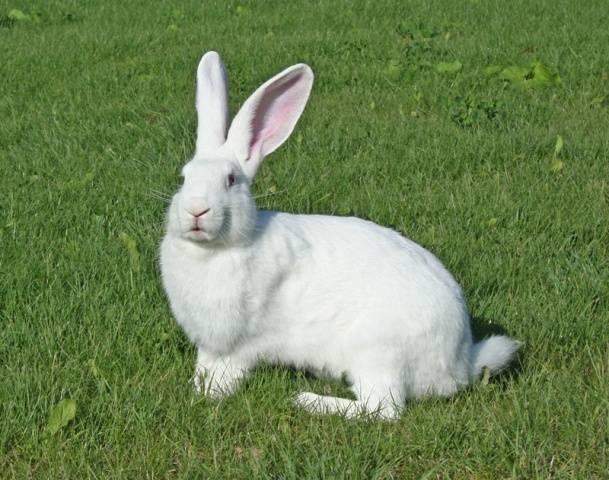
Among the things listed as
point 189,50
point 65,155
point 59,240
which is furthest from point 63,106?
point 59,240

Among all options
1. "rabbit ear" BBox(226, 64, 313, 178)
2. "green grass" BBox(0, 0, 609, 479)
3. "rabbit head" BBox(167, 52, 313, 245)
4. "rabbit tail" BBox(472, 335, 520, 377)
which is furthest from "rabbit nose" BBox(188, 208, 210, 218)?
"rabbit tail" BBox(472, 335, 520, 377)

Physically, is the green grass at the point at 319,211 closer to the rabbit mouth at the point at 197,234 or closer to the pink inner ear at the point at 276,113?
the rabbit mouth at the point at 197,234

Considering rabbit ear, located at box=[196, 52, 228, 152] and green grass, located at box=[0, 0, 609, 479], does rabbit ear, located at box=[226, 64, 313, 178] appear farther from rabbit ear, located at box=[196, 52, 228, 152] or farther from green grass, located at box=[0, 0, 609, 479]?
green grass, located at box=[0, 0, 609, 479]

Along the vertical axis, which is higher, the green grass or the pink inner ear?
the pink inner ear

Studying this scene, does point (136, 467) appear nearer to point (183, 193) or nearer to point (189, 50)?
point (183, 193)

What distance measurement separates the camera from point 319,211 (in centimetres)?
484

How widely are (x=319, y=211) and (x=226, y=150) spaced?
1.58m

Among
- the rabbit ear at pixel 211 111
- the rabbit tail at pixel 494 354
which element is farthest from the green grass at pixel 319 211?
the rabbit ear at pixel 211 111

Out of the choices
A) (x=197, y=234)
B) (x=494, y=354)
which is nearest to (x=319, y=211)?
(x=494, y=354)

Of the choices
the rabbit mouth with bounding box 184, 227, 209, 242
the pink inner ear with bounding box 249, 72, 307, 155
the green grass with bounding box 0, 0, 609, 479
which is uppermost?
the pink inner ear with bounding box 249, 72, 307, 155

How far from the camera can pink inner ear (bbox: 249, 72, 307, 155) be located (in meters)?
3.41

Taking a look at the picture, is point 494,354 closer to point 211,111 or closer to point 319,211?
point 211,111

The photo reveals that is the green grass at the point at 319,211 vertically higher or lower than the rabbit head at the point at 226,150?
lower

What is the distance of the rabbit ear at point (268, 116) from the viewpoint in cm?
332
